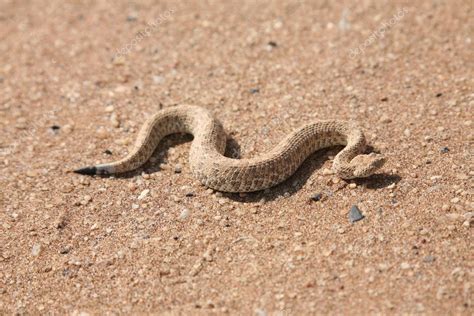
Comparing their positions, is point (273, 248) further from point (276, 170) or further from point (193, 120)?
point (193, 120)

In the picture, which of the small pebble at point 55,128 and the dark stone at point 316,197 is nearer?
the dark stone at point 316,197

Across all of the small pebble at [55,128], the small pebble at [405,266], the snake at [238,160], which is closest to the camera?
the small pebble at [405,266]

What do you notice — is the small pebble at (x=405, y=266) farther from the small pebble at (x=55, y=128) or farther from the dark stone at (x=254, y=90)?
the small pebble at (x=55, y=128)

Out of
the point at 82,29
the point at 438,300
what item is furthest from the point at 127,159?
the point at 82,29

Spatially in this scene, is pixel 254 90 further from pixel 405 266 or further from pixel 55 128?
pixel 405 266

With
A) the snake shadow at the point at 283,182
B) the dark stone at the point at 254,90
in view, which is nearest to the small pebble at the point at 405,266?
the snake shadow at the point at 283,182

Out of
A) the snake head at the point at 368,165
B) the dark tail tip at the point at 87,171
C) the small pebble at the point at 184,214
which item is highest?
the snake head at the point at 368,165
